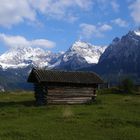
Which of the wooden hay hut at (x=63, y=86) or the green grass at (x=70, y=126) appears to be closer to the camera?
the green grass at (x=70, y=126)

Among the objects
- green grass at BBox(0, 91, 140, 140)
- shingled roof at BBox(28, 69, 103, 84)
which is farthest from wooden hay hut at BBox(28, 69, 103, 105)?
green grass at BBox(0, 91, 140, 140)

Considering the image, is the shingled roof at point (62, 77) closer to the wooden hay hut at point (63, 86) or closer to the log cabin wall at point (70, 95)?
the wooden hay hut at point (63, 86)

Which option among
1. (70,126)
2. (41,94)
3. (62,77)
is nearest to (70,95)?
(62,77)

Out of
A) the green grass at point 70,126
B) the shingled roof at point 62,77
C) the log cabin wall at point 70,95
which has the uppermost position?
the shingled roof at point 62,77

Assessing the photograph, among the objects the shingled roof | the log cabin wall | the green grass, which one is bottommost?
the green grass

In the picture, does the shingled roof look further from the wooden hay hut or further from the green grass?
the green grass

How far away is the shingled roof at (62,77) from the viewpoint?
57778 millimetres

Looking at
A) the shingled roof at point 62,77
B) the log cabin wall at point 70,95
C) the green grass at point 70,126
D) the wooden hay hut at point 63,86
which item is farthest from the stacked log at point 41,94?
the green grass at point 70,126

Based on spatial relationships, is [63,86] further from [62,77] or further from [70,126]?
[70,126]

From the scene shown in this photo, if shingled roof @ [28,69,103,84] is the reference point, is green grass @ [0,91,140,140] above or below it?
below

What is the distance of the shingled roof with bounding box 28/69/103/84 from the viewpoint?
5778cm

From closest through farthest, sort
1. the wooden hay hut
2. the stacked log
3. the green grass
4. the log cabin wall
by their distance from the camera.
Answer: the green grass, the stacked log, the wooden hay hut, the log cabin wall

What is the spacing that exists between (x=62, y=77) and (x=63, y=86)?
130cm

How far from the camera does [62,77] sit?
59.5 metres
